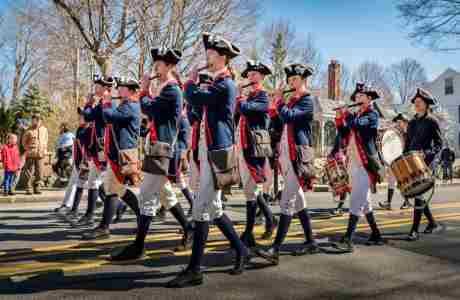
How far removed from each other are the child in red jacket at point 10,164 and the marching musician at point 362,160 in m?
9.10

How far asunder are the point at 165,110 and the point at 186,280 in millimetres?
1754

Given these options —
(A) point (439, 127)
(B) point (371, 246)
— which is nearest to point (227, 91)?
(B) point (371, 246)

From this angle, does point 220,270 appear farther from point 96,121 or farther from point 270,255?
point 96,121

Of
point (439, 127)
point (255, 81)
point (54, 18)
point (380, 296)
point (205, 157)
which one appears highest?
point (54, 18)

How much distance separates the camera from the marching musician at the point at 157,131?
4.71 meters

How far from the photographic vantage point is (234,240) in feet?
14.1

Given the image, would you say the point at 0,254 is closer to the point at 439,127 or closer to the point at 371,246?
the point at 371,246

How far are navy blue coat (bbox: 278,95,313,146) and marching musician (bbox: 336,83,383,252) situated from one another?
2.66 ft

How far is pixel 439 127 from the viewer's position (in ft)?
20.8

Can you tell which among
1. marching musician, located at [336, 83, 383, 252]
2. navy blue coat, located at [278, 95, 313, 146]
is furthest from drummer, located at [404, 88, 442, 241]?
navy blue coat, located at [278, 95, 313, 146]

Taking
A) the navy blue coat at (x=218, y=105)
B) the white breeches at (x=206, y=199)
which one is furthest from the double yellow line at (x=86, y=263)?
the navy blue coat at (x=218, y=105)

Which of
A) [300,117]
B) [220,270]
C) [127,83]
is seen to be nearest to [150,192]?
[220,270]

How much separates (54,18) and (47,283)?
642 inches

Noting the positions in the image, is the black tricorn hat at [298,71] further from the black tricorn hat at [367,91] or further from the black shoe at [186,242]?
the black shoe at [186,242]
